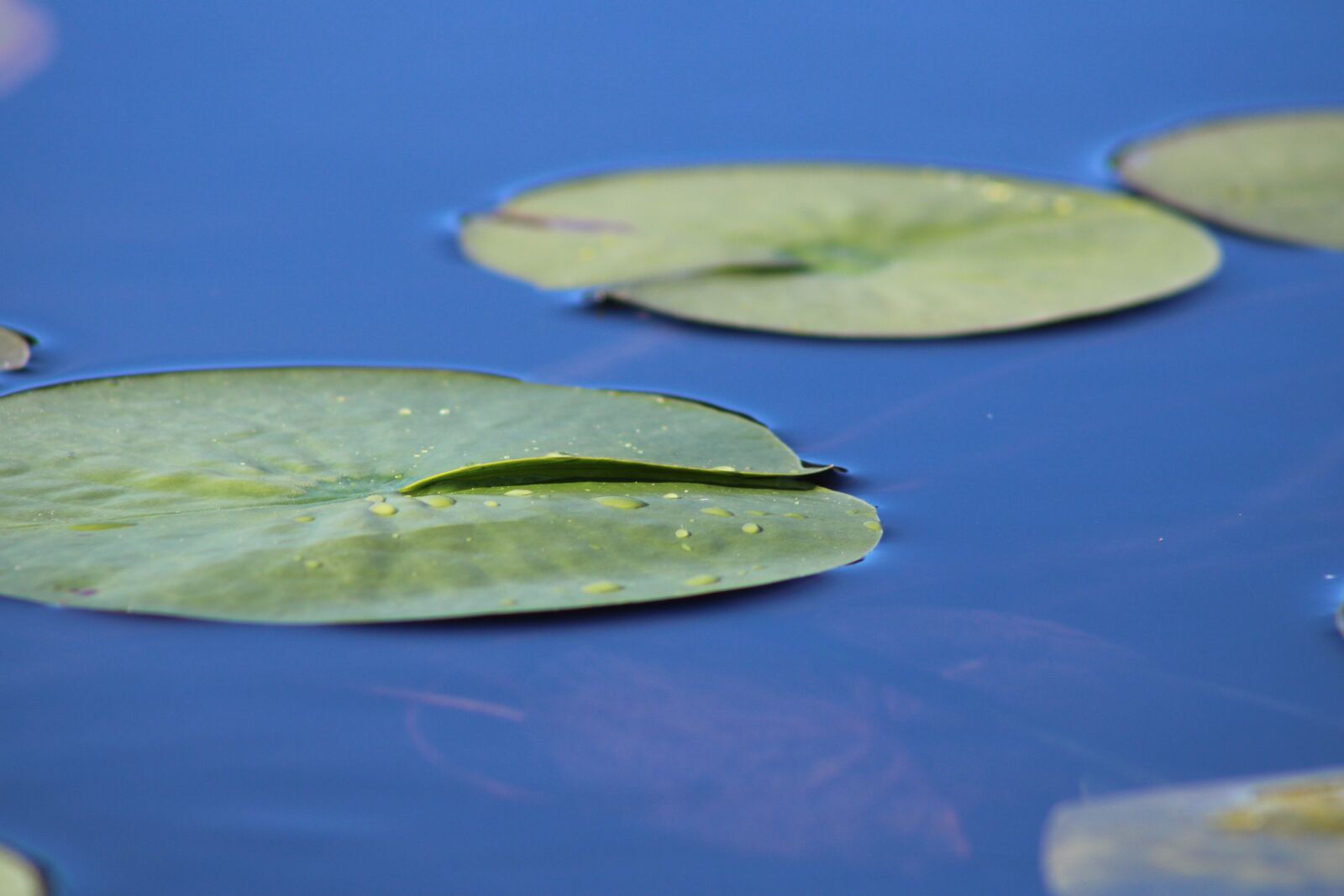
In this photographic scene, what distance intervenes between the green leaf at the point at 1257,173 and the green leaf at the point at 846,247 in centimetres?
15

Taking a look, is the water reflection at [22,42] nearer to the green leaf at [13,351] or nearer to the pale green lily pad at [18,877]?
the green leaf at [13,351]

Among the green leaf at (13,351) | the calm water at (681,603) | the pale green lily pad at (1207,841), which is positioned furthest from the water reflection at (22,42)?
the pale green lily pad at (1207,841)

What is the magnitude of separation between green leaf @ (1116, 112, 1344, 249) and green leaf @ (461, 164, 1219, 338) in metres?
0.15

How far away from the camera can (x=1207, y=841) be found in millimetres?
1076

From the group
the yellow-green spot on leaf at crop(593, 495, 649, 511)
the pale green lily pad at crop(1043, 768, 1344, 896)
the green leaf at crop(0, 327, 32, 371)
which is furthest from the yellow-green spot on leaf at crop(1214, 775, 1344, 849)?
the green leaf at crop(0, 327, 32, 371)

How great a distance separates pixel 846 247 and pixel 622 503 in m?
1.13

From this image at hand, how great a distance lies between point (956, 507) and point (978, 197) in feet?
3.89

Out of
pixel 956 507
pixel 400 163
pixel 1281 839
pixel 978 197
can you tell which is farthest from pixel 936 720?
pixel 400 163

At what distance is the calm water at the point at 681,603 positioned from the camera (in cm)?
115

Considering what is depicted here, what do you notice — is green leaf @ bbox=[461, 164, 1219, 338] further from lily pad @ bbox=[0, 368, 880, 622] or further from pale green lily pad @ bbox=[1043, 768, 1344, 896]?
pale green lily pad @ bbox=[1043, 768, 1344, 896]

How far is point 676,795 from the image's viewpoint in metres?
1.18

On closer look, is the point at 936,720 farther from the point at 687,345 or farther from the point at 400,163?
the point at 400,163

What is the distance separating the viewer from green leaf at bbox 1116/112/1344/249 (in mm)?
2654

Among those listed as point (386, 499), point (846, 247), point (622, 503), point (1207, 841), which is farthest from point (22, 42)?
point (1207, 841)
